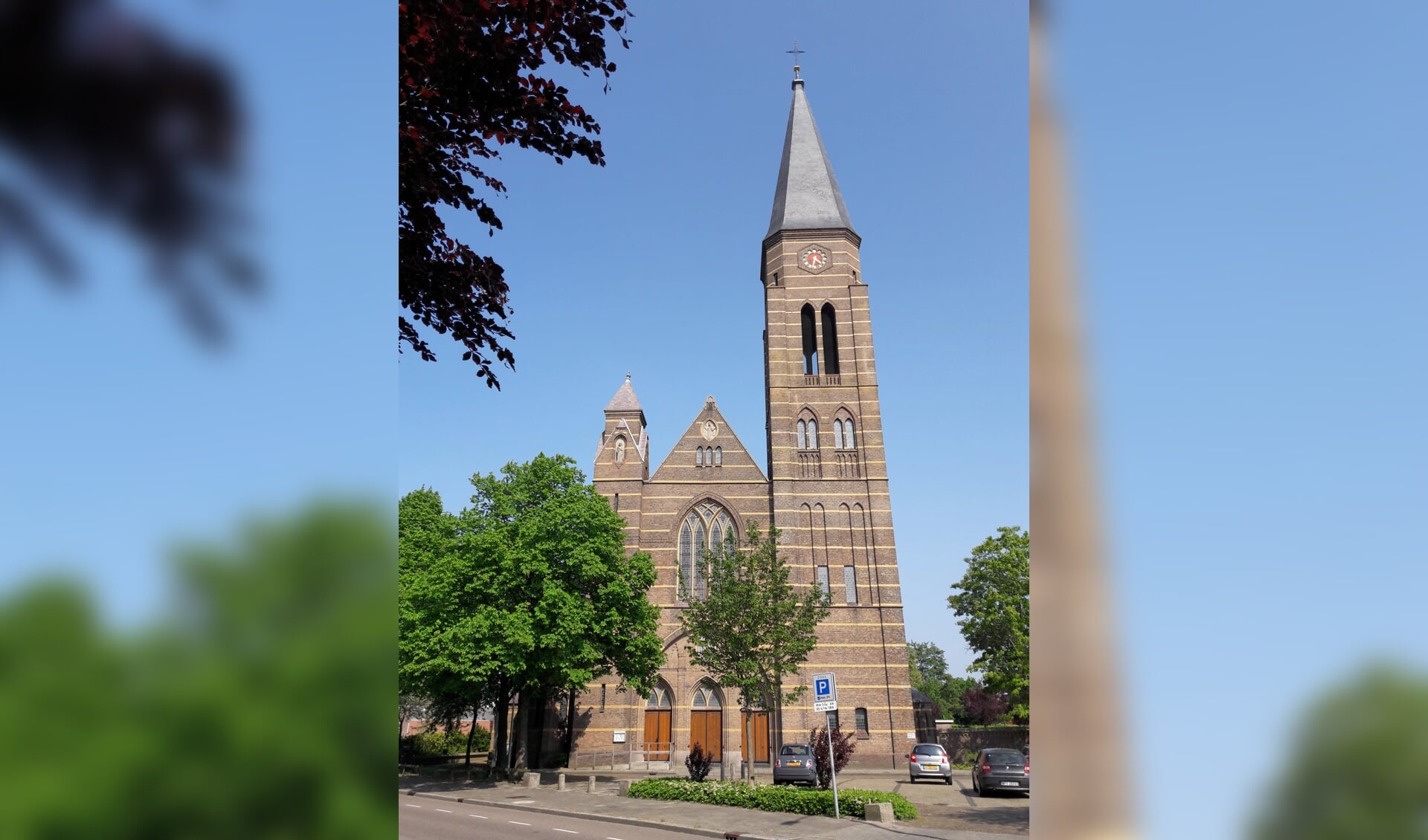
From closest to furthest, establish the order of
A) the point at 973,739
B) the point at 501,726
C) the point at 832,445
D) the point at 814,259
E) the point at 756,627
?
1. the point at 756,627
2. the point at 501,726
3. the point at 832,445
4. the point at 973,739
5. the point at 814,259

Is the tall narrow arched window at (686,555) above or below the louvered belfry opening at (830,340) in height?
below

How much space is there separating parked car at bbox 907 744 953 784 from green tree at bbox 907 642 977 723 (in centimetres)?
5551

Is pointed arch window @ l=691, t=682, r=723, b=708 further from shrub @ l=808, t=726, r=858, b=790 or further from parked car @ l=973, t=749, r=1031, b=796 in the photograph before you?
parked car @ l=973, t=749, r=1031, b=796

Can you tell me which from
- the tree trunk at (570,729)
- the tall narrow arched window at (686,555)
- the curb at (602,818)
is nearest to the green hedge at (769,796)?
the curb at (602,818)

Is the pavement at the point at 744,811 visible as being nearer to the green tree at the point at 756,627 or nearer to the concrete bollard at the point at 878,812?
the concrete bollard at the point at 878,812

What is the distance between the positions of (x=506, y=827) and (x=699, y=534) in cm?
1741

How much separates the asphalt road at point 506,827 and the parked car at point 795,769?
619 centimetres

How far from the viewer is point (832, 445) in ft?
99.3

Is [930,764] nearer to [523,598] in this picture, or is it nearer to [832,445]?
[523,598]
